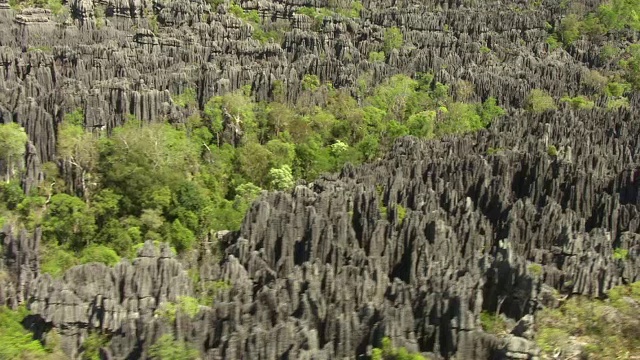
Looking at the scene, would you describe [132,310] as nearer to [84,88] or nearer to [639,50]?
[84,88]

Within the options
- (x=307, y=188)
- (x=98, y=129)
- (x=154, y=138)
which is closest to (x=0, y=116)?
(x=98, y=129)

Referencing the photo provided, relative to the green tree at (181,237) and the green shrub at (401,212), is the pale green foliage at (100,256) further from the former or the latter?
the green shrub at (401,212)

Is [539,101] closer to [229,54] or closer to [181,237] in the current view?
→ [229,54]

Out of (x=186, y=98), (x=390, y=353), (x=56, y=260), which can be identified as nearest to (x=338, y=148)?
(x=186, y=98)

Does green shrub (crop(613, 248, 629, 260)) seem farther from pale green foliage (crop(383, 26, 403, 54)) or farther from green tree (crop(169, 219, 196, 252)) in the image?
pale green foliage (crop(383, 26, 403, 54))

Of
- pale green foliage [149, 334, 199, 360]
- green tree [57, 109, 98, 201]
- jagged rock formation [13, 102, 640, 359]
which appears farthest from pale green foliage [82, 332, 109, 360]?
green tree [57, 109, 98, 201]

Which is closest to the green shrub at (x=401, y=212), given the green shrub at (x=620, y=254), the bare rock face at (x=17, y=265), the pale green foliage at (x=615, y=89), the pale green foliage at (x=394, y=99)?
the green shrub at (x=620, y=254)
